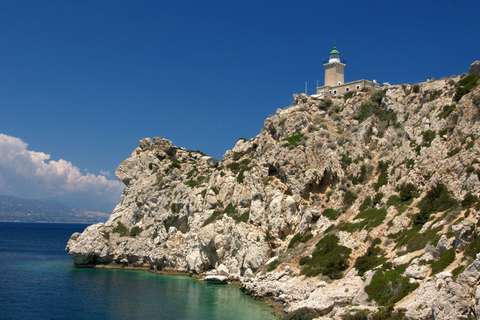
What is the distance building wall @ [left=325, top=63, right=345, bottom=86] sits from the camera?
60.8 metres

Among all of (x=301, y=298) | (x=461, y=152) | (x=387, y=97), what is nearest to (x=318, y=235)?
(x=301, y=298)

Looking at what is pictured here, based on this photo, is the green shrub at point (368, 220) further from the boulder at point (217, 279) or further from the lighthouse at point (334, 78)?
the lighthouse at point (334, 78)

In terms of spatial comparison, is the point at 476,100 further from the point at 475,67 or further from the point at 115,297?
the point at 115,297

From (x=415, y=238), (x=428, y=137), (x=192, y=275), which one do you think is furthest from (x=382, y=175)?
(x=192, y=275)

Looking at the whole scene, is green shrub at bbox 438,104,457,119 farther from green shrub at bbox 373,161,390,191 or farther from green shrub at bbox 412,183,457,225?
green shrub at bbox 412,183,457,225

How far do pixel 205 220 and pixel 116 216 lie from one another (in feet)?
74.8

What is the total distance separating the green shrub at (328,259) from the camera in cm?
3325

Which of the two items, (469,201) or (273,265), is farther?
(273,265)

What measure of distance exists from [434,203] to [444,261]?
951cm

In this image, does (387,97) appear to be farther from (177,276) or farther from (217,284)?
(177,276)

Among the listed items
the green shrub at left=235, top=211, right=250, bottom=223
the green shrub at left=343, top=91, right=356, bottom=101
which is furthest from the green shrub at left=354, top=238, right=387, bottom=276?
the green shrub at left=343, top=91, right=356, bottom=101

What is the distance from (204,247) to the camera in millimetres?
52844

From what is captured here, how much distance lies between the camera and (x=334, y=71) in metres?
60.9

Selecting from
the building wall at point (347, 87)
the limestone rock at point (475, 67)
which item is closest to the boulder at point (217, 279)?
the building wall at point (347, 87)
